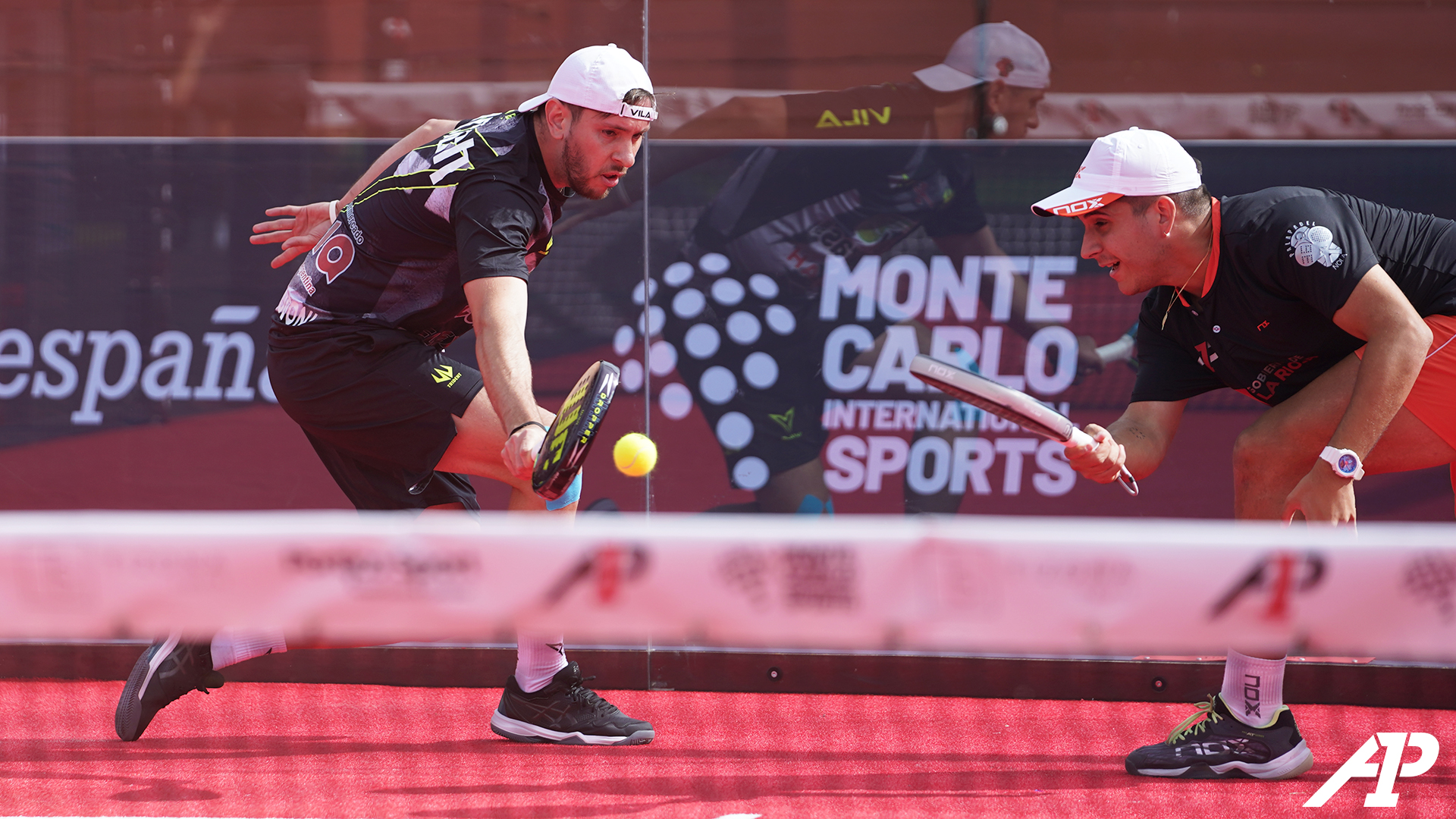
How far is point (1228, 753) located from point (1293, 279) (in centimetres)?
115

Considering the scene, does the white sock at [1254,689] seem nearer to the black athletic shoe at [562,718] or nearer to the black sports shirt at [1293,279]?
the black sports shirt at [1293,279]

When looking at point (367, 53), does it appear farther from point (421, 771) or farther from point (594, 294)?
point (421, 771)

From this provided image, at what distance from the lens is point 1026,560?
1.69 metres

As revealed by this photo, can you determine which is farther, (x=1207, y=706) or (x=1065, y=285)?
(x=1065, y=285)

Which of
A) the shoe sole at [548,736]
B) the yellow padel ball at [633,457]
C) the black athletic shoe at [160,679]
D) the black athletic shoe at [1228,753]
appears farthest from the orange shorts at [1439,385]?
the black athletic shoe at [160,679]

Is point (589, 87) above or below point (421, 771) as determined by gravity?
above

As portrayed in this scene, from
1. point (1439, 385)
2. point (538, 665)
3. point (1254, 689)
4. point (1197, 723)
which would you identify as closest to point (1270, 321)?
point (1439, 385)

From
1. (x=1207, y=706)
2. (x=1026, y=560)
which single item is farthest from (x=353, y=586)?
(x=1207, y=706)

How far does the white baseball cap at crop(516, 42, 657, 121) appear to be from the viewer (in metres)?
3.03

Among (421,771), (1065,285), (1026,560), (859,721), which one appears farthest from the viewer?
(1065,285)

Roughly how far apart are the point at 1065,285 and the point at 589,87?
1.79 metres

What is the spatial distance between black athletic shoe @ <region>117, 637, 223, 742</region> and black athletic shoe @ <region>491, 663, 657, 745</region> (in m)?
0.77

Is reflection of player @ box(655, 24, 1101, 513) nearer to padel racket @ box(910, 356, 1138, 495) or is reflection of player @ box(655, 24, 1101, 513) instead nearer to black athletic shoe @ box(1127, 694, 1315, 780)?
black athletic shoe @ box(1127, 694, 1315, 780)

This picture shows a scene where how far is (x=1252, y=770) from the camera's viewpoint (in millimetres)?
3168
